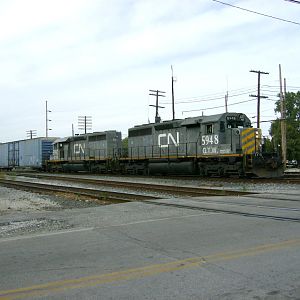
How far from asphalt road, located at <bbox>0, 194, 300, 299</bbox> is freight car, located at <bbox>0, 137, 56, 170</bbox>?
36300 mm

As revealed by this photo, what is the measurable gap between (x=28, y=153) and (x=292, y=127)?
3987 centimetres

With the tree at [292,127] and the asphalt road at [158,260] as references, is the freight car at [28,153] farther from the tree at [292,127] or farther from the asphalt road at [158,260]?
the asphalt road at [158,260]

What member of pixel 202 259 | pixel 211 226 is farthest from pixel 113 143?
pixel 202 259

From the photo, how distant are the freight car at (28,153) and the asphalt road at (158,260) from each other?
119 ft

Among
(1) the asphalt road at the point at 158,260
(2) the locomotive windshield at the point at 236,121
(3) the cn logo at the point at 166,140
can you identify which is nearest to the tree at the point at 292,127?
(3) the cn logo at the point at 166,140

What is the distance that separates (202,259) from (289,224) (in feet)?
10.6

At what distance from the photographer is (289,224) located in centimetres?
791

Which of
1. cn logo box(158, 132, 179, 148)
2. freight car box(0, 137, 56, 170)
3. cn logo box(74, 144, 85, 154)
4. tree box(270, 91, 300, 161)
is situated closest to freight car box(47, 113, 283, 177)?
cn logo box(158, 132, 179, 148)

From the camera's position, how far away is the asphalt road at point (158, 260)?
14.0 feet

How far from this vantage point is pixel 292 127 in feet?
202

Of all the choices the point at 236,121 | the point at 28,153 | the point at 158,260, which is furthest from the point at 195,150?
the point at 28,153

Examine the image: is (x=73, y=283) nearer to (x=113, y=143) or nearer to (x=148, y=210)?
(x=148, y=210)

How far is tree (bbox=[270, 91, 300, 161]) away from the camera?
198ft

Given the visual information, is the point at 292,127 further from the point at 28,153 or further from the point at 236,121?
the point at 236,121
